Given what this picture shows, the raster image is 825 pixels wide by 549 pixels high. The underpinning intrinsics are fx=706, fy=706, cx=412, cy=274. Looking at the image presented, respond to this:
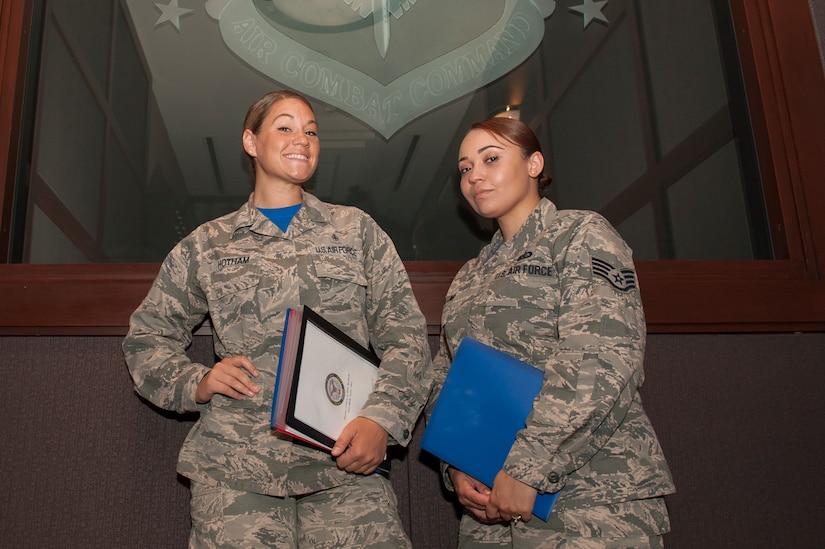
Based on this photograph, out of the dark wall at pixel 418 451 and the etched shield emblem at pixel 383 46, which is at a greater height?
the etched shield emblem at pixel 383 46

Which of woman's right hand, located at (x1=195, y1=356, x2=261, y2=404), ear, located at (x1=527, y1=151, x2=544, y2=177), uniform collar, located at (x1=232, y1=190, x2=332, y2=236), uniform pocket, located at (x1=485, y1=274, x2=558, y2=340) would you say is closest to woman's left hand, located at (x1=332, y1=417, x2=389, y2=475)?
woman's right hand, located at (x1=195, y1=356, x2=261, y2=404)

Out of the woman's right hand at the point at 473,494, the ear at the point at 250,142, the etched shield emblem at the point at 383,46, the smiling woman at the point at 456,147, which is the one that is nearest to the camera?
the woman's right hand at the point at 473,494

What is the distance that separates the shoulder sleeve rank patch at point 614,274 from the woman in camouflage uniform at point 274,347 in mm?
433

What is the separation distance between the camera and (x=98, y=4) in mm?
2293

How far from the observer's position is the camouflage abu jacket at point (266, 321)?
1.43 metres

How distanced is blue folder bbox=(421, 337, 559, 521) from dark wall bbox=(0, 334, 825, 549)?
0.48 metres

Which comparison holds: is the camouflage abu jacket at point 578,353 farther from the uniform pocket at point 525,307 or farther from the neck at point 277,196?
the neck at point 277,196

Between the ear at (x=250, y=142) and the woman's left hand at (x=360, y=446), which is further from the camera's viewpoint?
the ear at (x=250, y=142)

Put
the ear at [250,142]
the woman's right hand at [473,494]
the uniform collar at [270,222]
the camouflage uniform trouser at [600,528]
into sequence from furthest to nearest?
the ear at [250,142], the uniform collar at [270,222], the woman's right hand at [473,494], the camouflage uniform trouser at [600,528]

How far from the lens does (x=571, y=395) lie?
1.30m

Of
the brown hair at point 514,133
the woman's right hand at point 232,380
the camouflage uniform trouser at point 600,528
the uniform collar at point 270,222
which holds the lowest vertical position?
the camouflage uniform trouser at point 600,528

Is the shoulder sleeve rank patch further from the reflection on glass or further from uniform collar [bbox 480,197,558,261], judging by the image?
the reflection on glass

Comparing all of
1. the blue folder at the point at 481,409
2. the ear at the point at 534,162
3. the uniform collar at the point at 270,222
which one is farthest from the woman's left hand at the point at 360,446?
the ear at the point at 534,162

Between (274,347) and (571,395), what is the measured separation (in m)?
0.64
